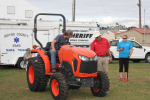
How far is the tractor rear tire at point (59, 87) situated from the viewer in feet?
22.4

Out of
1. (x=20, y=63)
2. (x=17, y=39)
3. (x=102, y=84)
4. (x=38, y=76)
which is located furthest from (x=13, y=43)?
(x=102, y=84)

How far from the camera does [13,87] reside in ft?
30.9

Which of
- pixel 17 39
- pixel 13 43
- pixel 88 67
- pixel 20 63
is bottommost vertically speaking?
pixel 20 63

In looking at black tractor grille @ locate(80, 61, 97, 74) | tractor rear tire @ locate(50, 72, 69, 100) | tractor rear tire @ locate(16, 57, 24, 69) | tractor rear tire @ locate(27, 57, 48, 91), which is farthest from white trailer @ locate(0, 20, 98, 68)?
black tractor grille @ locate(80, 61, 97, 74)

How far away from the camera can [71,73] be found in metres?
7.07

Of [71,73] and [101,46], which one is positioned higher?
[101,46]

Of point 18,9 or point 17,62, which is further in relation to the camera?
point 18,9

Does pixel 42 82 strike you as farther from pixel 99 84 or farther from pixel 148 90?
pixel 148 90

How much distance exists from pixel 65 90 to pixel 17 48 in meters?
9.94

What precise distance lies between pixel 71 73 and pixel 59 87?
50 cm

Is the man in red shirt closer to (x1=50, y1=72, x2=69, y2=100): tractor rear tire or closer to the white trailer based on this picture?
(x1=50, y1=72, x2=69, y2=100): tractor rear tire

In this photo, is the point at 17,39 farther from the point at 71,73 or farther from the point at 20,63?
the point at 71,73

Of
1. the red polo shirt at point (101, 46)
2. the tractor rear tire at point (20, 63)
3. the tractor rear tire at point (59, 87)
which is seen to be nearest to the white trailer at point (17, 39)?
the tractor rear tire at point (20, 63)

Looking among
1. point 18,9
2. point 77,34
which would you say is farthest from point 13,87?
point 18,9
